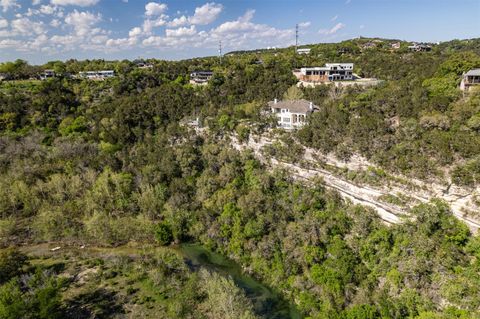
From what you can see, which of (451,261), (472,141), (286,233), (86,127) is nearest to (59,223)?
(86,127)

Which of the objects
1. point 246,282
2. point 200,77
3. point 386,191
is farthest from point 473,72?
point 200,77

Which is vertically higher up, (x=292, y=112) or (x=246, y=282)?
(x=292, y=112)

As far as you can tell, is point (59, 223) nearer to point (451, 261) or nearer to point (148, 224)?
point (148, 224)

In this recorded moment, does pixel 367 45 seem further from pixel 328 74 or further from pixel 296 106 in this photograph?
pixel 296 106

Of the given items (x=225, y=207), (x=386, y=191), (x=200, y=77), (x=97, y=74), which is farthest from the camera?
(x=97, y=74)

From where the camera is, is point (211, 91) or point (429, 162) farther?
point (211, 91)

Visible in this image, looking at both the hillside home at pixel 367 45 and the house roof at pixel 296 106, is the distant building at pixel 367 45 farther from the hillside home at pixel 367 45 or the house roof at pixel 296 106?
the house roof at pixel 296 106

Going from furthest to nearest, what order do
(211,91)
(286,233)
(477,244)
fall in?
(211,91)
(286,233)
(477,244)
